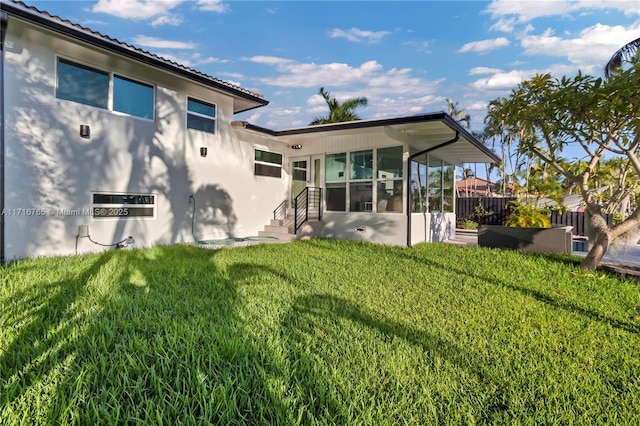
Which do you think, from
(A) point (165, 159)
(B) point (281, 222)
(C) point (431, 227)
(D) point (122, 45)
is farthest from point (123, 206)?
(C) point (431, 227)

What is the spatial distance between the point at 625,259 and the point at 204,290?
965 cm

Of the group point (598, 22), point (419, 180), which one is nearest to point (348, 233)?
point (419, 180)

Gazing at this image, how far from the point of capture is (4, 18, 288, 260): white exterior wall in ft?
19.0

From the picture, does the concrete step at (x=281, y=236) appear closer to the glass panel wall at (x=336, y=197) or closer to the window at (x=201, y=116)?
the glass panel wall at (x=336, y=197)

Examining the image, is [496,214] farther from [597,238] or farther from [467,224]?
[597,238]

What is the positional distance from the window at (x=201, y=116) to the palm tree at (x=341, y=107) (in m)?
10.5

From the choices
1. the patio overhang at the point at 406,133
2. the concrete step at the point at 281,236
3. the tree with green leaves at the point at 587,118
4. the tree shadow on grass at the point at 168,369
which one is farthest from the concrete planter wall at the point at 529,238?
the tree shadow on grass at the point at 168,369

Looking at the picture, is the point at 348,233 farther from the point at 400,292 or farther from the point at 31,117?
the point at 31,117

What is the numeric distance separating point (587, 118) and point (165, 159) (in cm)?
908

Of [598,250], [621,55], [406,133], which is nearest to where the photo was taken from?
[598,250]

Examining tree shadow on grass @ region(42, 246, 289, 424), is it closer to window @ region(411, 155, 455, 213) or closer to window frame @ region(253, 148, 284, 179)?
window frame @ region(253, 148, 284, 179)

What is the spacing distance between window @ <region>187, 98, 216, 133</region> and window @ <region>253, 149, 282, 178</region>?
1.76 m

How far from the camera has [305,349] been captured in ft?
8.54

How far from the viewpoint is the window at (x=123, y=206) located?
6930 mm
